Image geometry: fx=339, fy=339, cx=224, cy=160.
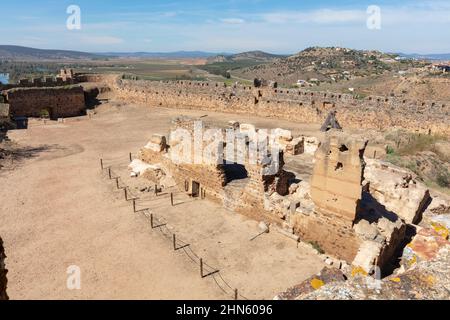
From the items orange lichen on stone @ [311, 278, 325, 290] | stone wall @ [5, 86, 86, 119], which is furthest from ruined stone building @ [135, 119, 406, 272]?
stone wall @ [5, 86, 86, 119]

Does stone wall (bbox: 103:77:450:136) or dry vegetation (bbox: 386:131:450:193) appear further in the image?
stone wall (bbox: 103:77:450:136)

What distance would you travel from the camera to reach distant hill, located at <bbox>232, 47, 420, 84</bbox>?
183 ft

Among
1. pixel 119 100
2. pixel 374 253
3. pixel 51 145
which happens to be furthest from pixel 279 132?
pixel 119 100

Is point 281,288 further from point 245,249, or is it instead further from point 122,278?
point 122,278

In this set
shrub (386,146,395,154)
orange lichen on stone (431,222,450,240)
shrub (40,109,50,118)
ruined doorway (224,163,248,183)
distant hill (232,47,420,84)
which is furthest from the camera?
distant hill (232,47,420,84)

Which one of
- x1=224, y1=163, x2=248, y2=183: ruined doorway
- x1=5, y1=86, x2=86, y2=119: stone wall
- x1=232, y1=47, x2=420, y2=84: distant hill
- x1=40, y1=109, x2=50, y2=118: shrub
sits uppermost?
x1=232, y1=47, x2=420, y2=84: distant hill

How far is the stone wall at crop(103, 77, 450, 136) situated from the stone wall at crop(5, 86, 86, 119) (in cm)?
434

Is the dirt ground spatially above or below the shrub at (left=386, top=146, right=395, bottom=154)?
below

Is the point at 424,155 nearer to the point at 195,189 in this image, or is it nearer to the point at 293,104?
the point at 293,104

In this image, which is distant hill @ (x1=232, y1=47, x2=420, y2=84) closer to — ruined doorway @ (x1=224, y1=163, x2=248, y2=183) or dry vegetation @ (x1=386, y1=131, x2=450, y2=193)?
dry vegetation @ (x1=386, y1=131, x2=450, y2=193)

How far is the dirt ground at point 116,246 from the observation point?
801cm

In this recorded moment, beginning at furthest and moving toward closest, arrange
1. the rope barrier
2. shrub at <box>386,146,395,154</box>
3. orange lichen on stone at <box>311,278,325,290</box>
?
1. shrub at <box>386,146,395,154</box>
2. the rope barrier
3. orange lichen on stone at <box>311,278,325,290</box>

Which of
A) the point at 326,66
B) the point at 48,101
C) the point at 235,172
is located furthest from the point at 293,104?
the point at 326,66

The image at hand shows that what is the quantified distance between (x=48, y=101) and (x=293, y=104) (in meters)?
19.3
